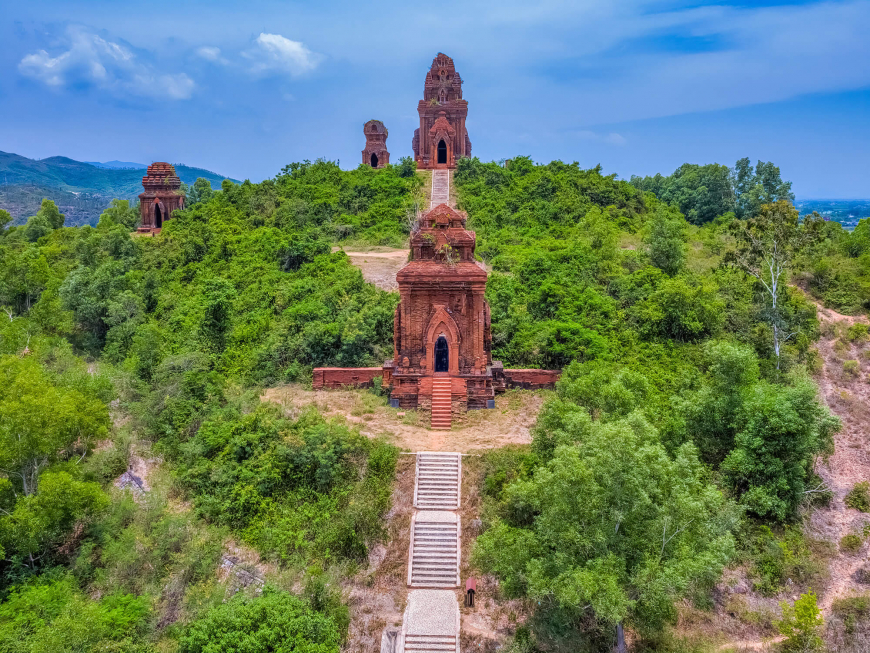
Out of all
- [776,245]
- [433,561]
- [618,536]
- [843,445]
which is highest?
[776,245]

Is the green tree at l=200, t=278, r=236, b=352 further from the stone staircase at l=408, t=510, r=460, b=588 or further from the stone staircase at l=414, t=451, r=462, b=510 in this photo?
the stone staircase at l=408, t=510, r=460, b=588

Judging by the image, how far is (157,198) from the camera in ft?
166

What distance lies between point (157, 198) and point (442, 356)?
121 feet

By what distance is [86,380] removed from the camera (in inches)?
882

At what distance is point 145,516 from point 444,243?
13.3 meters

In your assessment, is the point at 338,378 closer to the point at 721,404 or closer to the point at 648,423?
the point at 721,404

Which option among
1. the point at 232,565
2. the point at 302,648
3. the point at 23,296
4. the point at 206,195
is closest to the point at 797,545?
the point at 302,648

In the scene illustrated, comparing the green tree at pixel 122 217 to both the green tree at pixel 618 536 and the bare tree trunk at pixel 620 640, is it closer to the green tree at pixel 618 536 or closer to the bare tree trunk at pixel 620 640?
the green tree at pixel 618 536

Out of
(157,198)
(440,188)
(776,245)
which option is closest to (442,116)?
(440,188)

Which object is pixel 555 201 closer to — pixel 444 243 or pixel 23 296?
pixel 444 243

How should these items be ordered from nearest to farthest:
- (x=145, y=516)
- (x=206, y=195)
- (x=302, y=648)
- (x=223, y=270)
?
(x=302, y=648)
(x=145, y=516)
(x=223, y=270)
(x=206, y=195)

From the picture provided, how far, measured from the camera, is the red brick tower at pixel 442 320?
2314 centimetres

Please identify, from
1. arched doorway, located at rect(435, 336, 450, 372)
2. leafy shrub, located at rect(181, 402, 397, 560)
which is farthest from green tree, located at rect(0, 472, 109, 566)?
arched doorway, located at rect(435, 336, 450, 372)

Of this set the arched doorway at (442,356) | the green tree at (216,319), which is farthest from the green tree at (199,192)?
the arched doorway at (442,356)
